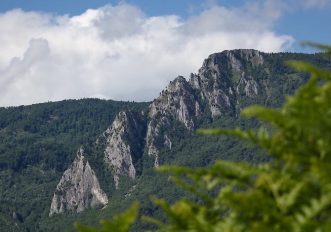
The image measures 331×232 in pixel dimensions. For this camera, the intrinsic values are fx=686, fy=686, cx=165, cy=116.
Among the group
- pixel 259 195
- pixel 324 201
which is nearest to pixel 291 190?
pixel 259 195

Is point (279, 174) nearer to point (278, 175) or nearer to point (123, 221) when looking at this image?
point (278, 175)

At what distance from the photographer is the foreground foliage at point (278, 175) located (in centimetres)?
743

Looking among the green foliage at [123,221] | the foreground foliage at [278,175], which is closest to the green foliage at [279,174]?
the foreground foliage at [278,175]

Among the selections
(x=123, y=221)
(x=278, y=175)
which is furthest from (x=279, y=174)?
(x=123, y=221)

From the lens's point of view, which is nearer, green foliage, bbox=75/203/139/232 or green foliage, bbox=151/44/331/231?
green foliage, bbox=151/44/331/231

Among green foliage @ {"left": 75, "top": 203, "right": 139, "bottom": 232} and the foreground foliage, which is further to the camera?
green foliage @ {"left": 75, "top": 203, "right": 139, "bottom": 232}

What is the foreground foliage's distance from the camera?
7.43 m

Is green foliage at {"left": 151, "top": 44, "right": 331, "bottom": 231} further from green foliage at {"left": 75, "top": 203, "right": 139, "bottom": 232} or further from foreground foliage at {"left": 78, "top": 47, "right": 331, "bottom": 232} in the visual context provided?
green foliage at {"left": 75, "top": 203, "right": 139, "bottom": 232}

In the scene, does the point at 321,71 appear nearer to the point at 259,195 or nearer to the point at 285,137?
the point at 285,137

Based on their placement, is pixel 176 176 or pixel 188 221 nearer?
pixel 188 221

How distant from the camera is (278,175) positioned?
26.1 ft

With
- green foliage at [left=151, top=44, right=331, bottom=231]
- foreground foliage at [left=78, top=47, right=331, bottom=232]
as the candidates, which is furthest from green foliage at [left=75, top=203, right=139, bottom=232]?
green foliage at [left=151, top=44, right=331, bottom=231]

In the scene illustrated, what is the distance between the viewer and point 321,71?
8.28 meters

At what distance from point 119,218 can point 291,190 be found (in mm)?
1968
